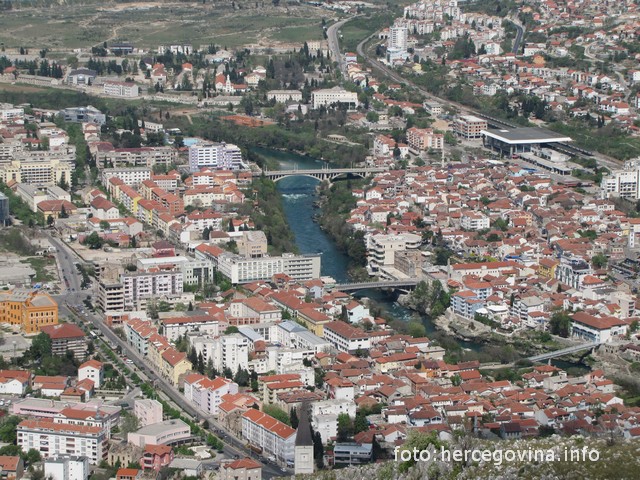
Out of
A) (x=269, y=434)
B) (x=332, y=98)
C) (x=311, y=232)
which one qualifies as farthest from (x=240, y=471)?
(x=332, y=98)

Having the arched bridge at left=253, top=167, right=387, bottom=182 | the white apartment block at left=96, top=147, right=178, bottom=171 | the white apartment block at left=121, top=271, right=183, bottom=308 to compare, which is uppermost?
the white apartment block at left=121, top=271, right=183, bottom=308

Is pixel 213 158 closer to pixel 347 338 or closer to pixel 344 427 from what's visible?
pixel 347 338

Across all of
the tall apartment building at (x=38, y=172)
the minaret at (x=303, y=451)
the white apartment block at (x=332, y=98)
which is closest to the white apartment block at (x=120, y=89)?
the white apartment block at (x=332, y=98)

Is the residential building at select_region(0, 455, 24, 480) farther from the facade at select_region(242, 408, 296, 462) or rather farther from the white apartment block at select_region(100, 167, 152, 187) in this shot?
the white apartment block at select_region(100, 167, 152, 187)

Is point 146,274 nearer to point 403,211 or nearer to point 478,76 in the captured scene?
point 403,211

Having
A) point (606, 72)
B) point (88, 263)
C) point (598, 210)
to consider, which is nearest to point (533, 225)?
point (598, 210)

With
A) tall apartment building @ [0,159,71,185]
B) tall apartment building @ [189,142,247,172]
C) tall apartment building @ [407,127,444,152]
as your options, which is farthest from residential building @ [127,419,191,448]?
tall apartment building @ [407,127,444,152]

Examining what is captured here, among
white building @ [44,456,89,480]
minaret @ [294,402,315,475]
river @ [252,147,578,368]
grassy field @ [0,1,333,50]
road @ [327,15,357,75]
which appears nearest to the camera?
white building @ [44,456,89,480]
